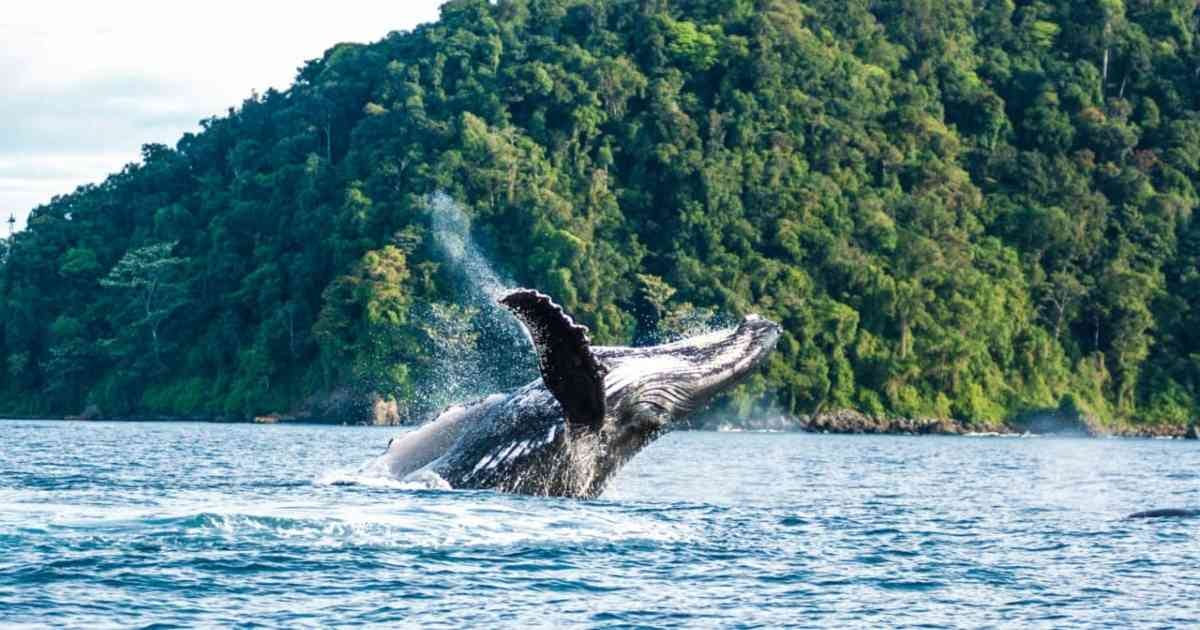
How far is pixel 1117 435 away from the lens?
98938 mm

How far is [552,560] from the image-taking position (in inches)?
590

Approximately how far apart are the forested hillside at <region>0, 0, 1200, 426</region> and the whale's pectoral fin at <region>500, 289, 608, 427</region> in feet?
248

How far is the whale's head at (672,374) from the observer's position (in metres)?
16.7

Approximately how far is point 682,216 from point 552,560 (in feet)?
294

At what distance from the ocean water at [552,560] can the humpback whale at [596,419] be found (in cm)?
29

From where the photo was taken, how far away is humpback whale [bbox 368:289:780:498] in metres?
16.7

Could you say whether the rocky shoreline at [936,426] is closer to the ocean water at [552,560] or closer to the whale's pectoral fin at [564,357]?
the ocean water at [552,560]

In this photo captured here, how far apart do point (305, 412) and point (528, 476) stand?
8040 cm

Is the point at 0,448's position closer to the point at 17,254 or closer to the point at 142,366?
the point at 142,366

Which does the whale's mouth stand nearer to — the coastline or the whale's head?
the whale's head

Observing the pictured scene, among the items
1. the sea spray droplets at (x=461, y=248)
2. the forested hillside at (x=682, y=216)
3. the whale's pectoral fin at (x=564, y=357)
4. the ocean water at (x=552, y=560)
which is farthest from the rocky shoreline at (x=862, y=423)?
the whale's pectoral fin at (x=564, y=357)

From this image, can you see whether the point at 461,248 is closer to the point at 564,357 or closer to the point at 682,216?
the point at 682,216

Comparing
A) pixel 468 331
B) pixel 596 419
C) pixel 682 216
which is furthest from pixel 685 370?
pixel 682 216

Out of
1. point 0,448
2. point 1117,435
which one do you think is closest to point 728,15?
point 1117,435
